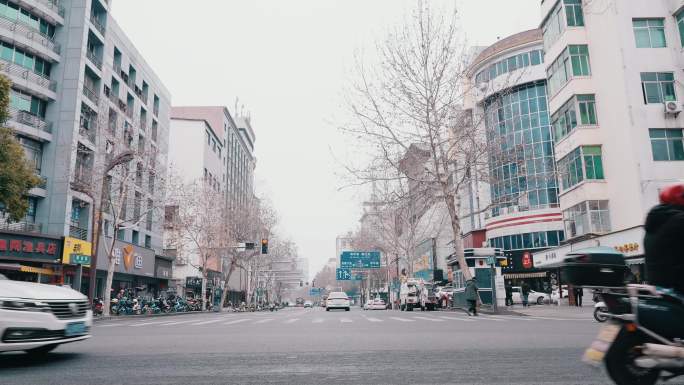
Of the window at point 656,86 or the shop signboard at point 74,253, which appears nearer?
the window at point 656,86

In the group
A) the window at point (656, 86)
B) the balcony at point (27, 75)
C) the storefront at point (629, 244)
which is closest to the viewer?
the storefront at point (629, 244)

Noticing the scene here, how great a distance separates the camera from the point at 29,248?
27250 millimetres

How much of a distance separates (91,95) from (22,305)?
30.7 m

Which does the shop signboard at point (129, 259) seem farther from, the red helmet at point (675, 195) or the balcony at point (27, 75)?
the red helmet at point (675, 195)

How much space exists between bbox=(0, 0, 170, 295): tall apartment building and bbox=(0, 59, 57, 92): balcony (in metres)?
A: 0.06

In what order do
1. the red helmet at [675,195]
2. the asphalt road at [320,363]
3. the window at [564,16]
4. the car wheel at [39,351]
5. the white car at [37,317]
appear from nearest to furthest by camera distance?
the red helmet at [675,195] → the asphalt road at [320,363] → the white car at [37,317] → the car wheel at [39,351] → the window at [564,16]

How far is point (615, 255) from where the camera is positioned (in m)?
4.04

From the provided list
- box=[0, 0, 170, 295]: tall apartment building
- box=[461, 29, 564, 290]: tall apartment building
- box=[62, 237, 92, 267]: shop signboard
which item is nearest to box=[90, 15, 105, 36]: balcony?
box=[0, 0, 170, 295]: tall apartment building

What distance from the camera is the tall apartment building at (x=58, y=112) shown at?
2773 centimetres

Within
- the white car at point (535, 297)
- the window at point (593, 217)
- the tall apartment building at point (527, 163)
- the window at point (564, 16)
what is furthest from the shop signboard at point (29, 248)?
the tall apartment building at point (527, 163)

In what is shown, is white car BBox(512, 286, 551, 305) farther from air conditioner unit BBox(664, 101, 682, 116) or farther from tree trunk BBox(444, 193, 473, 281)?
air conditioner unit BBox(664, 101, 682, 116)

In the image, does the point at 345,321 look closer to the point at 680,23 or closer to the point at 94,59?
the point at 680,23

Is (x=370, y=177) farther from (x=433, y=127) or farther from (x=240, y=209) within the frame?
(x=240, y=209)

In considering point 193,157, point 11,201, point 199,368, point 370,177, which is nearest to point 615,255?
point 199,368
